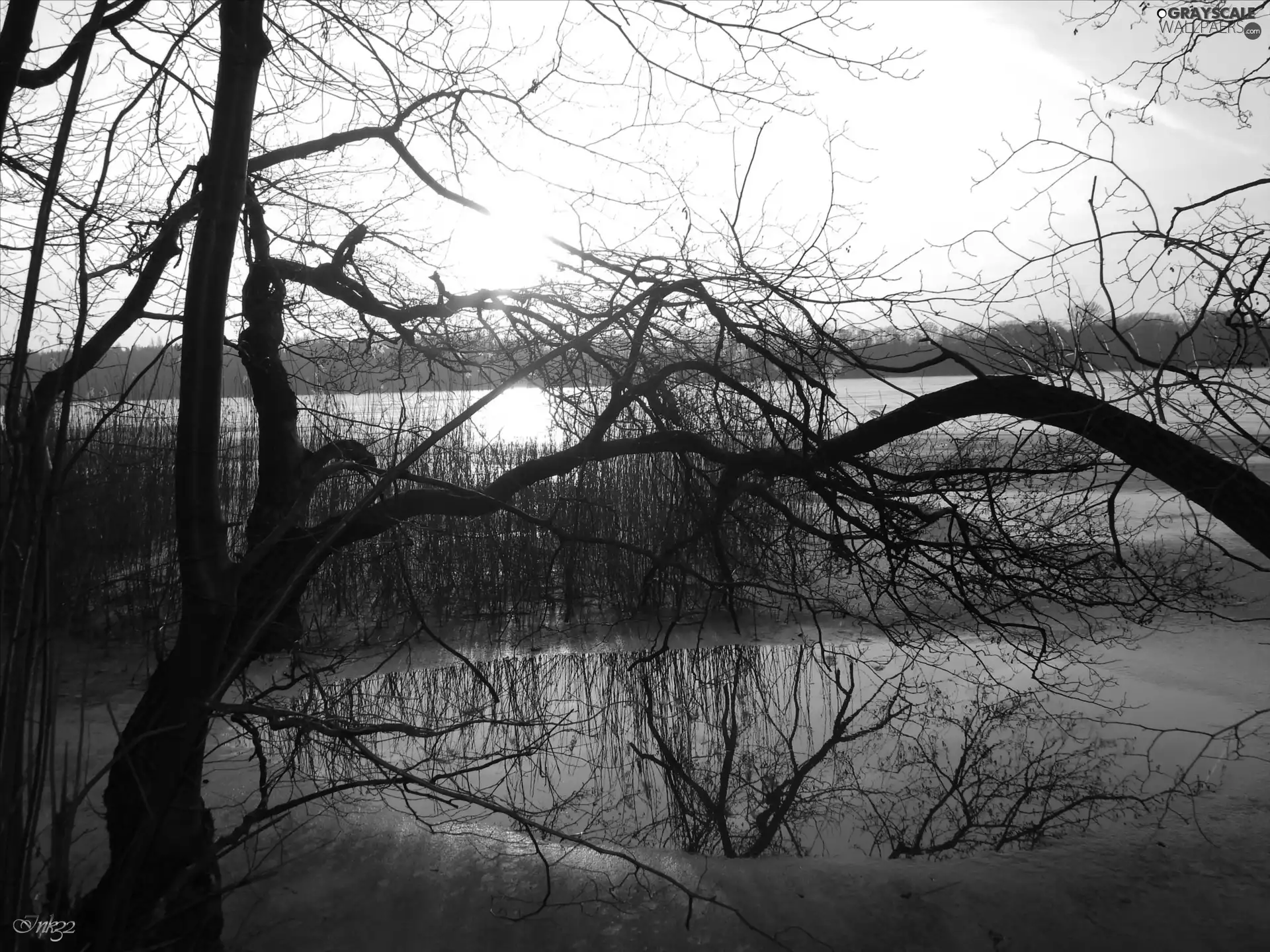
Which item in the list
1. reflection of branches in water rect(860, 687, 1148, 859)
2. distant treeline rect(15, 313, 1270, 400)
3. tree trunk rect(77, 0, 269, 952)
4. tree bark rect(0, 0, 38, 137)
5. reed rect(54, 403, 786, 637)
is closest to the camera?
tree bark rect(0, 0, 38, 137)

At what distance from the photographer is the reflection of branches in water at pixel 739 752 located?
355cm

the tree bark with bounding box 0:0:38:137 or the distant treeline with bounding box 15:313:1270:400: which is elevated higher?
the tree bark with bounding box 0:0:38:137

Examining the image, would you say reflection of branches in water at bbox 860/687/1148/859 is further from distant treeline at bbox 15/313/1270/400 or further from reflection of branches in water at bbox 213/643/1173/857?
distant treeline at bbox 15/313/1270/400

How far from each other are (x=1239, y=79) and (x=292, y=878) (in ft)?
13.8

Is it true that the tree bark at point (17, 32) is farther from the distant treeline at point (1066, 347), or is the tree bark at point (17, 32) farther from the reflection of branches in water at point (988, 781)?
the reflection of branches in water at point (988, 781)

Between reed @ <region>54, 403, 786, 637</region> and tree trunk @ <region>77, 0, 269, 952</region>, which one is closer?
tree trunk @ <region>77, 0, 269, 952</region>

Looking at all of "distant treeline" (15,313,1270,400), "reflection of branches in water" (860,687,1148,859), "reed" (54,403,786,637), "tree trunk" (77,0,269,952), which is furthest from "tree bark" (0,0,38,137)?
"reed" (54,403,786,637)

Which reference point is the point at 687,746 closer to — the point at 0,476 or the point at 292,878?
the point at 292,878

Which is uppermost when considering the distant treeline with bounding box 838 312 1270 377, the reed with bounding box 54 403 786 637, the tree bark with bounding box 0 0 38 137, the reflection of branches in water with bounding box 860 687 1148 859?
the tree bark with bounding box 0 0 38 137

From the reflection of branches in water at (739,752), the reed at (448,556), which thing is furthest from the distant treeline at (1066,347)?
the reed at (448,556)

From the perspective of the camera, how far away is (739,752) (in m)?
4.47

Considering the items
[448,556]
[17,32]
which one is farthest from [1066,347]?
[448,556]

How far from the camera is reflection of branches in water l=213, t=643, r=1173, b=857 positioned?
3549 mm

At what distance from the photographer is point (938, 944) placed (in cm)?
258
